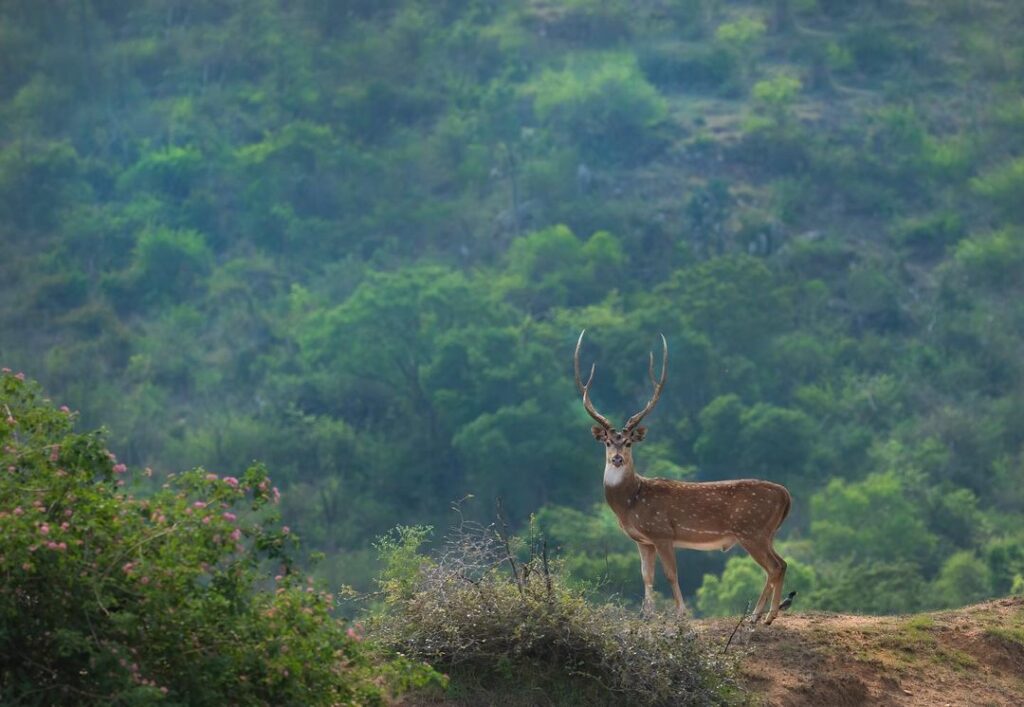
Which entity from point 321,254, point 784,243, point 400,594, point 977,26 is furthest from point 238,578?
point 977,26

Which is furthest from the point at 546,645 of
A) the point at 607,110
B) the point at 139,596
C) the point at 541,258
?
the point at 607,110

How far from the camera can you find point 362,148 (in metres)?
82.4

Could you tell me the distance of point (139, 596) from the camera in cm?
988

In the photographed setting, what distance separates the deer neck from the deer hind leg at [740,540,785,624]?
3.10 feet

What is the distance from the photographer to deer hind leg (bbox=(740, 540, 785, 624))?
13758 millimetres

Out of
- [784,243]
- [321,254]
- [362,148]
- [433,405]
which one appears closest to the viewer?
[433,405]

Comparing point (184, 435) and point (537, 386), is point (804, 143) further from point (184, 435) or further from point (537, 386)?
point (184, 435)

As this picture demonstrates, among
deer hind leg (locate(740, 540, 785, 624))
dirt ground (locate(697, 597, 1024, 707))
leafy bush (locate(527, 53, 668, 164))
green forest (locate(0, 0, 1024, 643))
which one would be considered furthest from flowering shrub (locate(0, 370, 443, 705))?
leafy bush (locate(527, 53, 668, 164))

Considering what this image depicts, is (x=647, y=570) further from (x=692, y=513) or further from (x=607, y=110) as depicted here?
(x=607, y=110)

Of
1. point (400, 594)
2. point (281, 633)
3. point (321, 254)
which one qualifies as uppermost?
point (281, 633)

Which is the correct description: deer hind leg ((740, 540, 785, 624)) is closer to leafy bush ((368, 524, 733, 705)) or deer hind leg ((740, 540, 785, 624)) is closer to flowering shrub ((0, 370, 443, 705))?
leafy bush ((368, 524, 733, 705))

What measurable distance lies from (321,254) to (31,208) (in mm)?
12422

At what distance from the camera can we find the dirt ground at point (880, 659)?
508 inches

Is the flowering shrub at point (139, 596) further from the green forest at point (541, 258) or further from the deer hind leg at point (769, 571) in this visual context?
the green forest at point (541, 258)
